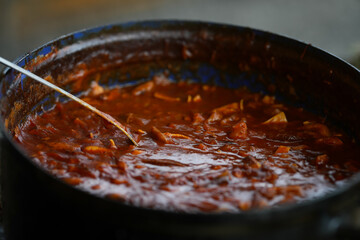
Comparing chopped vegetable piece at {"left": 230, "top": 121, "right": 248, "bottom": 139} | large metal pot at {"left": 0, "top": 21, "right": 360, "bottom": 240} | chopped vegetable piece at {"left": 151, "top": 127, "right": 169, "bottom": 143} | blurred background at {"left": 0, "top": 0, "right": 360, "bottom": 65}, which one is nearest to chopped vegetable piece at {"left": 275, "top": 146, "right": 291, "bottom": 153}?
chopped vegetable piece at {"left": 230, "top": 121, "right": 248, "bottom": 139}

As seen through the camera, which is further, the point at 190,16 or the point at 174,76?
the point at 190,16

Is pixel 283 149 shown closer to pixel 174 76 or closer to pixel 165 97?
pixel 165 97

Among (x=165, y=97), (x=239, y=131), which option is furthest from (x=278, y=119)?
(x=165, y=97)

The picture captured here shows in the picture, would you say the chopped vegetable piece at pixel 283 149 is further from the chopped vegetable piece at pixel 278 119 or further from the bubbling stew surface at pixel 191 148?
the chopped vegetable piece at pixel 278 119

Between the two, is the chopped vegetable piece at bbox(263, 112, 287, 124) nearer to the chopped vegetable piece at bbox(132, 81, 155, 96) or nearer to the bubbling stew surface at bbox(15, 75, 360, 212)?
the bubbling stew surface at bbox(15, 75, 360, 212)

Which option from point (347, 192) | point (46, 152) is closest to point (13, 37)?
point (46, 152)

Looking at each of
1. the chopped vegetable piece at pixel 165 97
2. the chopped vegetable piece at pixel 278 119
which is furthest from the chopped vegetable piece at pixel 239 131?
→ the chopped vegetable piece at pixel 165 97
